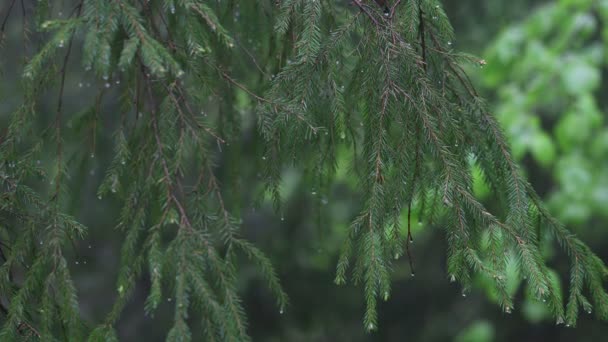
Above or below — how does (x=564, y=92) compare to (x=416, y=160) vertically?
below

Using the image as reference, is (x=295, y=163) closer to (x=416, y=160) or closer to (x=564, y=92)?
(x=416, y=160)

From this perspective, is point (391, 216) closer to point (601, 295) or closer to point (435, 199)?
point (435, 199)

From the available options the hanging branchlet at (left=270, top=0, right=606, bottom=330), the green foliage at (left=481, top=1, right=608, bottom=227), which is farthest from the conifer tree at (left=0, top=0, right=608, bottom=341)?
the green foliage at (left=481, top=1, right=608, bottom=227)

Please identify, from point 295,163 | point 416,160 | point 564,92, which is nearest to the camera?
point 416,160

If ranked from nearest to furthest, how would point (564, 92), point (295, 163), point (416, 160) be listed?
point (416, 160), point (295, 163), point (564, 92)

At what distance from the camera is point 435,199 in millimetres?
1898

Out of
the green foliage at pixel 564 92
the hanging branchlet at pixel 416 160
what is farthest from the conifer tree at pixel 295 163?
the green foliage at pixel 564 92

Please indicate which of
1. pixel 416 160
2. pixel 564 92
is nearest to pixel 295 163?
pixel 416 160

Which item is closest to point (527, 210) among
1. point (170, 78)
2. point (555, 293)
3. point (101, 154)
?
point (555, 293)

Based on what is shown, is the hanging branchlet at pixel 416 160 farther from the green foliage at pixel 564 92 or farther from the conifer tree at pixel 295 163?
the green foliage at pixel 564 92

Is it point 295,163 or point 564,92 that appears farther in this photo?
point 564,92

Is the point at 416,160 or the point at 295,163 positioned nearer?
the point at 416,160

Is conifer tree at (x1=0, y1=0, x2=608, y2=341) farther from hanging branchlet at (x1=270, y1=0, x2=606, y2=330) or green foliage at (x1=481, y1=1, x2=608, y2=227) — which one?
green foliage at (x1=481, y1=1, x2=608, y2=227)

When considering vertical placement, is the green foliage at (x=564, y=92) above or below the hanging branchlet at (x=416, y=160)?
below
